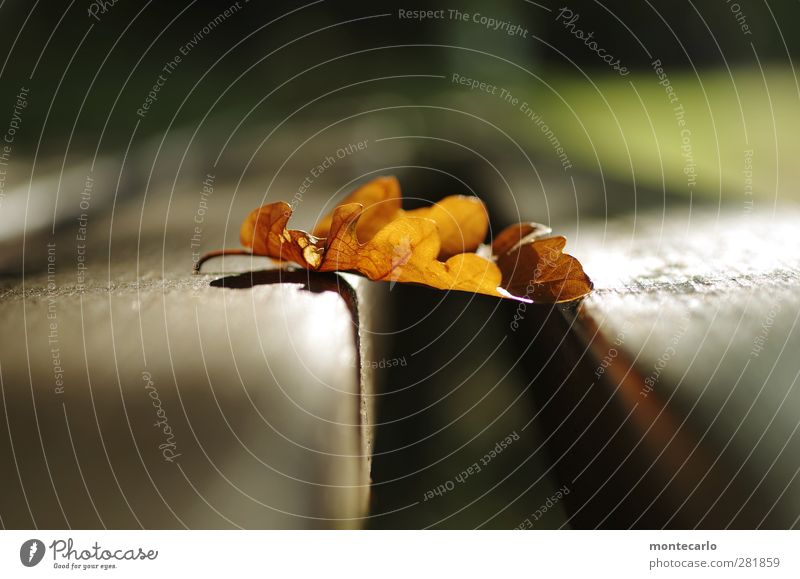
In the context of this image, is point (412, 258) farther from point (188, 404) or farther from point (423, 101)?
point (423, 101)

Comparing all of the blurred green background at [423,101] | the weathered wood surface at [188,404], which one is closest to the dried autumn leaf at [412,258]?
the weathered wood surface at [188,404]

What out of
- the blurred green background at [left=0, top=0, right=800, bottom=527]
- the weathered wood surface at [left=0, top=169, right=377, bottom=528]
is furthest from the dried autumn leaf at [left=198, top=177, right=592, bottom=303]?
the blurred green background at [left=0, top=0, right=800, bottom=527]

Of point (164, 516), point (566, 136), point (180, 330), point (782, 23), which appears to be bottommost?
point (164, 516)

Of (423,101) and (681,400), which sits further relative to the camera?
(423,101)

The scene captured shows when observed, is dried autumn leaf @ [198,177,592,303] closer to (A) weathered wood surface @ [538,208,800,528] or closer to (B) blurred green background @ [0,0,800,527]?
(A) weathered wood surface @ [538,208,800,528]

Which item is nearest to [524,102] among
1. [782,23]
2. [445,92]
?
[445,92]

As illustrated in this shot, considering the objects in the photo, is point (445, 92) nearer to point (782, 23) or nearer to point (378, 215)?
point (782, 23)

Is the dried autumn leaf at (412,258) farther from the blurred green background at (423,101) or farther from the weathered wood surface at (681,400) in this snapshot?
the blurred green background at (423,101)

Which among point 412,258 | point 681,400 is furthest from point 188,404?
point 681,400
